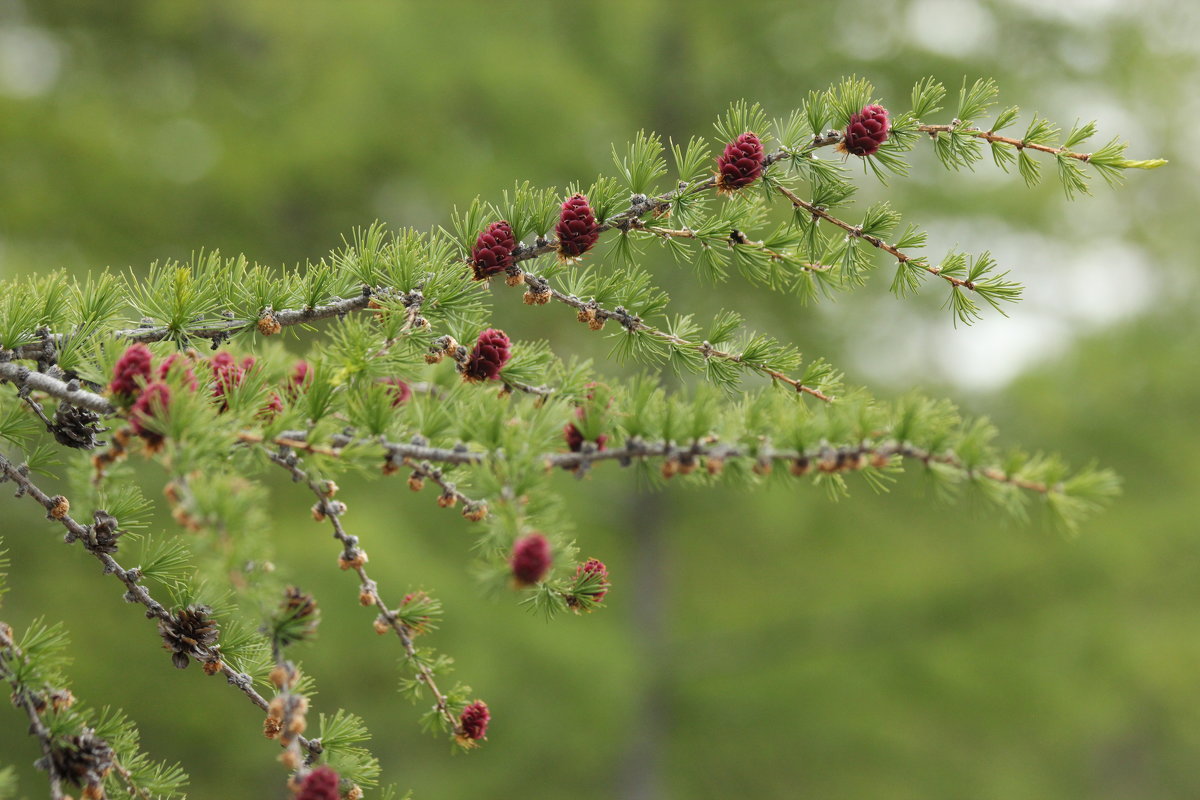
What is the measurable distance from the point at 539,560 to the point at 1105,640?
496cm

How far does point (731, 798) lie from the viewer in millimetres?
6746

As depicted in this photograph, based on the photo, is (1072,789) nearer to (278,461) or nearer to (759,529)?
(759,529)

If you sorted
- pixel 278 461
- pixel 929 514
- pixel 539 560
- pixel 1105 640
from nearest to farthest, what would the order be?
pixel 539 560 → pixel 278 461 → pixel 1105 640 → pixel 929 514

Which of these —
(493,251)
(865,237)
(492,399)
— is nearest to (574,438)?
(492,399)

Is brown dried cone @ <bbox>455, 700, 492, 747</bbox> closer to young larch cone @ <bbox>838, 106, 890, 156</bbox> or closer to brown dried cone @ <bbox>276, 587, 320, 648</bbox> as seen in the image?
brown dried cone @ <bbox>276, 587, 320, 648</bbox>

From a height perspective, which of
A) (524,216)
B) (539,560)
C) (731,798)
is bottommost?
(539,560)

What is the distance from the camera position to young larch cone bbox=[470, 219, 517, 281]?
1299mm

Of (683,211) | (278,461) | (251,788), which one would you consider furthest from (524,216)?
(251,788)

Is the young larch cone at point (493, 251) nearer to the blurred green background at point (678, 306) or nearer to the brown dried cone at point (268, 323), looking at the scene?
the brown dried cone at point (268, 323)

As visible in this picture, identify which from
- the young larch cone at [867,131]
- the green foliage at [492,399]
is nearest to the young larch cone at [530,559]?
the green foliage at [492,399]

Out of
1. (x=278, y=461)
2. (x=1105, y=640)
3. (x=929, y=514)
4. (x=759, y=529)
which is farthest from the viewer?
(x=759, y=529)

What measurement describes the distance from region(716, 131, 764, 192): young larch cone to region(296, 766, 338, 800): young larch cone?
862 millimetres

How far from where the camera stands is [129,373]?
39.6 inches

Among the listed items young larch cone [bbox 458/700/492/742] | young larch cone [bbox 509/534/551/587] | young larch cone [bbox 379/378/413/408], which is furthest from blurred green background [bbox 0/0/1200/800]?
young larch cone [bbox 509/534/551/587]
